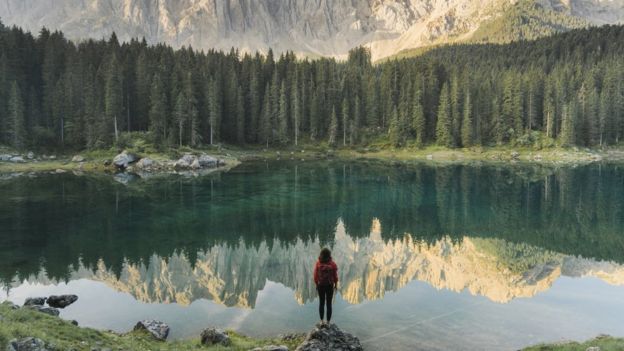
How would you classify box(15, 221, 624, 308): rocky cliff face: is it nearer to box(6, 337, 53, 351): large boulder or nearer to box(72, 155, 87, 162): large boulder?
box(6, 337, 53, 351): large boulder

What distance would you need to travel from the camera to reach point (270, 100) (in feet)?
470

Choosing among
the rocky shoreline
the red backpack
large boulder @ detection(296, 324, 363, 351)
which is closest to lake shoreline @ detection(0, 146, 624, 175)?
the rocky shoreline

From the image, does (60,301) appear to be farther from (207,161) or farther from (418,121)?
(418,121)

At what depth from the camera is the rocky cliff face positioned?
93.6 feet

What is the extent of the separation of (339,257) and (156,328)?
18.3 metres

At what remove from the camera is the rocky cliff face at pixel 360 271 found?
28.5 meters

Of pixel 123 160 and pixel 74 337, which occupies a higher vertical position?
pixel 123 160

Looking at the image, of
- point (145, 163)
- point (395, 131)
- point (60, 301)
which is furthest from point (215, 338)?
point (395, 131)

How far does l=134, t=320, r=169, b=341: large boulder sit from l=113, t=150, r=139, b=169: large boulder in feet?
256

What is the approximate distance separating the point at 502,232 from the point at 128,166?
7446cm

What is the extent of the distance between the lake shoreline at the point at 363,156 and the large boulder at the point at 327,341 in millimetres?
79705

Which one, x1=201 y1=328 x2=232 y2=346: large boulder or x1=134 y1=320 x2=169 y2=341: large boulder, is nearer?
x1=201 y1=328 x2=232 y2=346: large boulder

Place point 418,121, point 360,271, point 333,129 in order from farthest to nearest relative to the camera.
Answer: point 333,129 < point 418,121 < point 360,271

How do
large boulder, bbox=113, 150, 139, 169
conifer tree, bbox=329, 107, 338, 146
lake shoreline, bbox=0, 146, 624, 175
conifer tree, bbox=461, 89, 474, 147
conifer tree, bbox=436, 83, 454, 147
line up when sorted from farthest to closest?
conifer tree, bbox=329, 107, 338, 146 < conifer tree, bbox=436, 83, 454, 147 < conifer tree, bbox=461, 89, 474, 147 < lake shoreline, bbox=0, 146, 624, 175 < large boulder, bbox=113, 150, 139, 169
